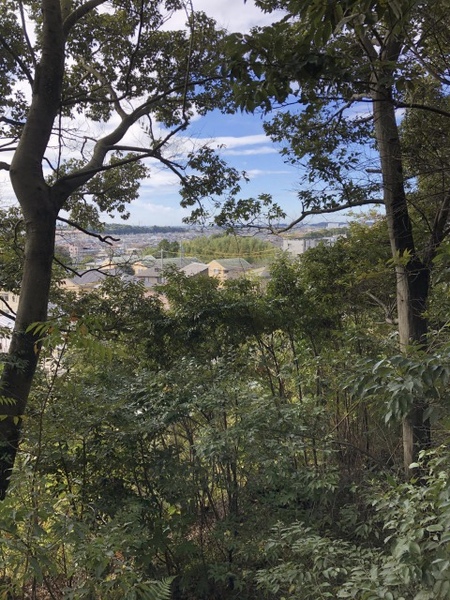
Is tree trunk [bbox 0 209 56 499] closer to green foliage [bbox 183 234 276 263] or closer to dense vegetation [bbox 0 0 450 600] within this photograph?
dense vegetation [bbox 0 0 450 600]

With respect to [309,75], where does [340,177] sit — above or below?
above

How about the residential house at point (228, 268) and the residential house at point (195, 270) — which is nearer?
the residential house at point (195, 270)

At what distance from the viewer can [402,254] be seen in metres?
3.18

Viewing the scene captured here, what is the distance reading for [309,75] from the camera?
5.56ft

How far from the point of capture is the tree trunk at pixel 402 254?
121 inches

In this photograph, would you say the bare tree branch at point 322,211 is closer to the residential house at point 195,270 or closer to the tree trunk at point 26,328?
the residential house at point 195,270

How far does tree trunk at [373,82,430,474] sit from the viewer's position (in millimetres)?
3078

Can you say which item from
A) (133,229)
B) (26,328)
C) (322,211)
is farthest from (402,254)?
(133,229)

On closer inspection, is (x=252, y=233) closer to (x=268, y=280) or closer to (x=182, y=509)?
(x=268, y=280)

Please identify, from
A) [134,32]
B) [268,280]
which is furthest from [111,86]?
[268,280]

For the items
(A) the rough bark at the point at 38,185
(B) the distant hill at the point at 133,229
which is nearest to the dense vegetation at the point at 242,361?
(A) the rough bark at the point at 38,185

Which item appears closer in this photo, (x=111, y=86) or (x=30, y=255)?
(x=30, y=255)

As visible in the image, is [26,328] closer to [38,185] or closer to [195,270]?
[38,185]

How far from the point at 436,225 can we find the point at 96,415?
3.02 metres
